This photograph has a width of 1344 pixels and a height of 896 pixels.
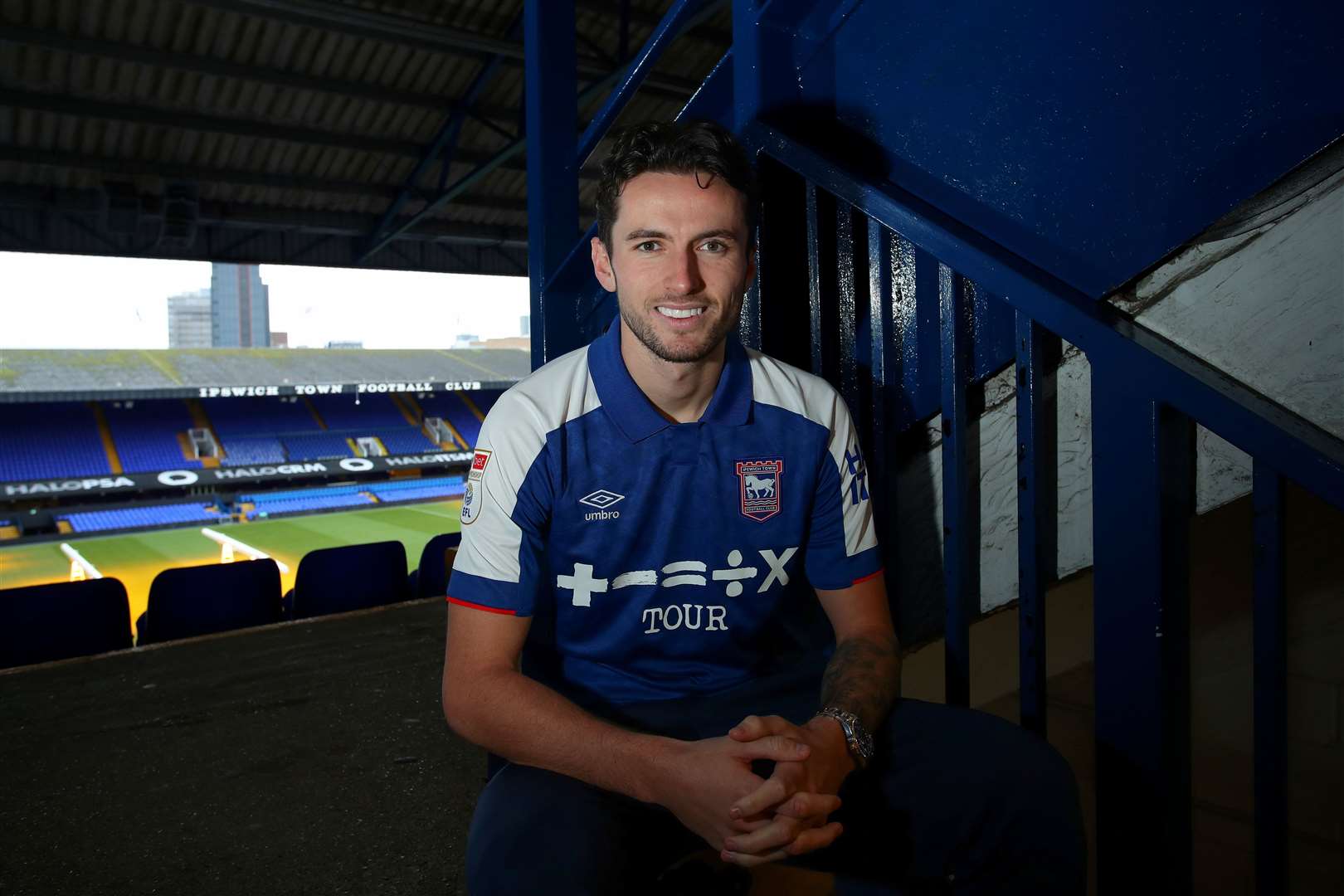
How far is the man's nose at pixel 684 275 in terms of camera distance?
1.82m

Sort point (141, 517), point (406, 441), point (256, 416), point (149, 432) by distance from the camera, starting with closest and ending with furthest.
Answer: point (141, 517)
point (149, 432)
point (256, 416)
point (406, 441)

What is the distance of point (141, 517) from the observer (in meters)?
21.3

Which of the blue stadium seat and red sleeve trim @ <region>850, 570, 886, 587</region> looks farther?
the blue stadium seat

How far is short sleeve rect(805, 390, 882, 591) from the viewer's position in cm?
195

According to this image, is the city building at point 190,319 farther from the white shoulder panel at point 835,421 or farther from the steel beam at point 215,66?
the white shoulder panel at point 835,421

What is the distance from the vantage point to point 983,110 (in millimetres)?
1919

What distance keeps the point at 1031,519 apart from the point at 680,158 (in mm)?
1046

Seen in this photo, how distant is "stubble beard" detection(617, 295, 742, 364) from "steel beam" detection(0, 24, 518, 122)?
10.6m

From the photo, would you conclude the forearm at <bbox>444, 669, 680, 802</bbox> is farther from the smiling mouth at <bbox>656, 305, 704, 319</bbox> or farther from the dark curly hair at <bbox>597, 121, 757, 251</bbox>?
the dark curly hair at <bbox>597, 121, 757, 251</bbox>

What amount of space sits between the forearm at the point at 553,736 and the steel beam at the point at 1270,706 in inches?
38.6

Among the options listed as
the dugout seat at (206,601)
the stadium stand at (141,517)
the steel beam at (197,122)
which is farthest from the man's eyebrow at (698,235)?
the stadium stand at (141,517)

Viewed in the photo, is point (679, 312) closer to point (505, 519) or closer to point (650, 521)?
point (650, 521)

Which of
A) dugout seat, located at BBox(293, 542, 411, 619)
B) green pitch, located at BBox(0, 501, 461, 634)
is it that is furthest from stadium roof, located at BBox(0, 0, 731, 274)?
dugout seat, located at BBox(293, 542, 411, 619)

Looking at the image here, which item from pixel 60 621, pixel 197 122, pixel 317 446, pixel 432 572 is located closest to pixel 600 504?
pixel 60 621
